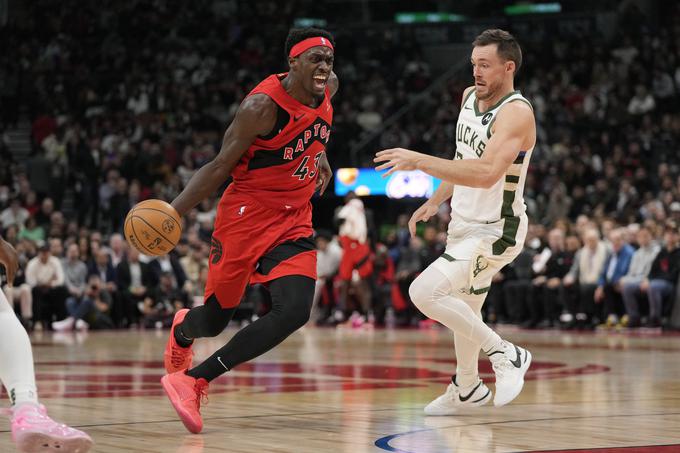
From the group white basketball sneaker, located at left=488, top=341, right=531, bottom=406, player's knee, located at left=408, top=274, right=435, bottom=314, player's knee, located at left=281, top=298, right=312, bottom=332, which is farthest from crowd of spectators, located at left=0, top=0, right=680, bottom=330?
player's knee, located at left=281, top=298, right=312, bottom=332

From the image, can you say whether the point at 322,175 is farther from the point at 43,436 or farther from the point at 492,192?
the point at 43,436

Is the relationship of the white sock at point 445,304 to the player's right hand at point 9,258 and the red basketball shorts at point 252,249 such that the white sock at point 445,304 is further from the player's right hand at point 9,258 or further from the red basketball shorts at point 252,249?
the player's right hand at point 9,258

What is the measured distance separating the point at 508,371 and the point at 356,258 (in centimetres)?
1170

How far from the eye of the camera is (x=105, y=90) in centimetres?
2544

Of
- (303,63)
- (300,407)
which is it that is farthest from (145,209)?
(300,407)

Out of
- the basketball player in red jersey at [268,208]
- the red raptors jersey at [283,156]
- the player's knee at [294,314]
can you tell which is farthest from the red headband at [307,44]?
the player's knee at [294,314]

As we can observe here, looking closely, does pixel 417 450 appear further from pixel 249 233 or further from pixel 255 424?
pixel 249 233

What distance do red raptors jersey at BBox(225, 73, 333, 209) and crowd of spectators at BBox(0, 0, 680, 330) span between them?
10.2 meters

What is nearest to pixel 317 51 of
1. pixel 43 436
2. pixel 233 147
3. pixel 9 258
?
pixel 233 147

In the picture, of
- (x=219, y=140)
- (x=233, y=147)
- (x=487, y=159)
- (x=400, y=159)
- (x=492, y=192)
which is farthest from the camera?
(x=219, y=140)

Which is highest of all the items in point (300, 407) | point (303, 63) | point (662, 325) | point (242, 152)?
point (303, 63)

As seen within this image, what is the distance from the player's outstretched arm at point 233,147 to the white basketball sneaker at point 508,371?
1.75 metres

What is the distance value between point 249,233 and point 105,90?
20434 millimetres

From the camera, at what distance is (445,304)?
19.9ft
